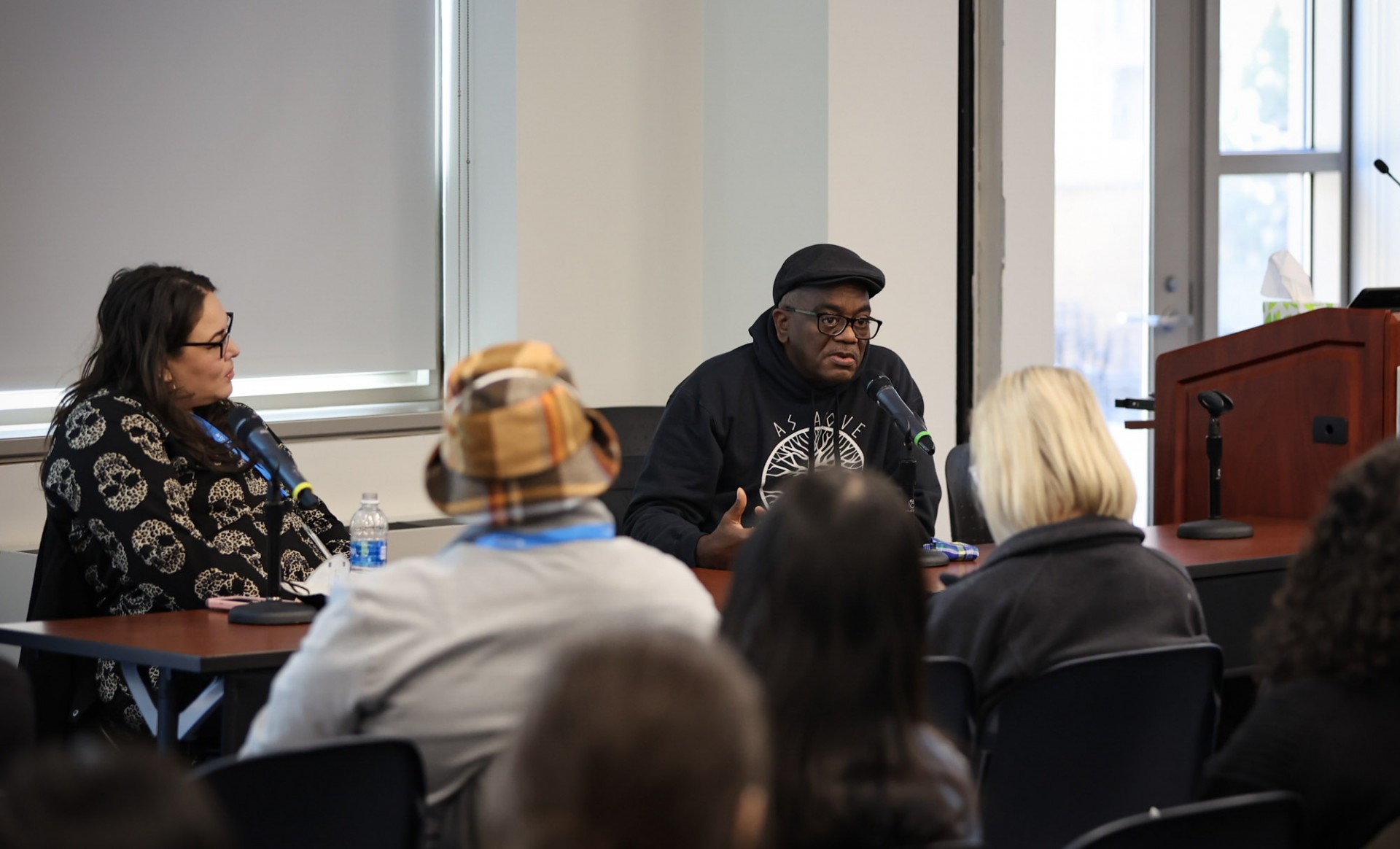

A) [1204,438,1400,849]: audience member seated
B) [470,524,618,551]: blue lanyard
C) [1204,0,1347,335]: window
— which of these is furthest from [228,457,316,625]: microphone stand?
[1204,0,1347,335]: window

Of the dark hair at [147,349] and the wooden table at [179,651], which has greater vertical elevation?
the dark hair at [147,349]

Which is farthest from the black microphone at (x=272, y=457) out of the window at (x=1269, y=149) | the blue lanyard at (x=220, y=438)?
the window at (x=1269, y=149)

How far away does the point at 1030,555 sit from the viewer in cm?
212

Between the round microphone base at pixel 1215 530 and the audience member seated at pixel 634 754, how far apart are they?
2.66 m

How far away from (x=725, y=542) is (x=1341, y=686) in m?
1.63

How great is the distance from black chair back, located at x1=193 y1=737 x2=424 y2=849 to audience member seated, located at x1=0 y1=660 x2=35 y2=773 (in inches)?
9.3

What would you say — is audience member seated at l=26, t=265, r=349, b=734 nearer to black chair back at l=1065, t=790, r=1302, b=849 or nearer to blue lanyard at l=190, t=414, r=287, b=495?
blue lanyard at l=190, t=414, r=287, b=495

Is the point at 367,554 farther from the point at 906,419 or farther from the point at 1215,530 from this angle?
the point at 1215,530

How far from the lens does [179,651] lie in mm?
2203

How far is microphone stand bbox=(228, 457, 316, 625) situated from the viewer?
8.05ft

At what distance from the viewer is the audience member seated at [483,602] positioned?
149 centimetres

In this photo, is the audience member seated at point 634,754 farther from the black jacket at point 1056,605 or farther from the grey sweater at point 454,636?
the black jacket at point 1056,605

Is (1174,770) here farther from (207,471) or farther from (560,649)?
(207,471)

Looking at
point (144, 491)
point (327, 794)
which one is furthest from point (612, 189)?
point (327, 794)
